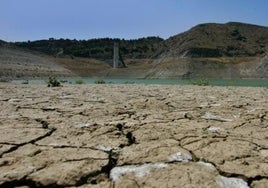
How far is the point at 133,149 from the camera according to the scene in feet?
12.0

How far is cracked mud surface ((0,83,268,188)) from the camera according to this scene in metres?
2.91

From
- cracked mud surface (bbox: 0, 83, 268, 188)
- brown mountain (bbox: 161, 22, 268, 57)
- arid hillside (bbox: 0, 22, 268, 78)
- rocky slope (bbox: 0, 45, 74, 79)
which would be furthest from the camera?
brown mountain (bbox: 161, 22, 268, 57)

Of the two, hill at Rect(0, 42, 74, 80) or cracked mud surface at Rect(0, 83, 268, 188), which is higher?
cracked mud surface at Rect(0, 83, 268, 188)

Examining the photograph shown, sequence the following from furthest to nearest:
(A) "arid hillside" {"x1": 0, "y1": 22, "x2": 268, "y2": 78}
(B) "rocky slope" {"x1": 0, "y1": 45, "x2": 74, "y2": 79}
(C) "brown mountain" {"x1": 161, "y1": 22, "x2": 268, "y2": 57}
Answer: (C) "brown mountain" {"x1": 161, "y1": 22, "x2": 268, "y2": 57} → (A) "arid hillside" {"x1": 0, "y1": 22, "x2": 268, "y2": 78} → (B) "rocky slope" {"x1": 0, "y1": 45, "x2": 74, "y2": 79}

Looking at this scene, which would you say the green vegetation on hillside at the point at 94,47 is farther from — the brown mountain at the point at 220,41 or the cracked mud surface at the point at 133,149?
the cracked mud surface at the point at 133,149

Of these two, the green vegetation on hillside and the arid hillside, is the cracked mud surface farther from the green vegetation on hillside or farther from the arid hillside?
the green vegetation on hillside

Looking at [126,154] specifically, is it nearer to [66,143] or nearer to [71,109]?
[66,143]

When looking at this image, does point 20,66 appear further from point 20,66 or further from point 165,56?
point 165,56

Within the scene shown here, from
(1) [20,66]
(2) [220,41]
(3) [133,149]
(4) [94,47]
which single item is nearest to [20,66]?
(1) [20,66]

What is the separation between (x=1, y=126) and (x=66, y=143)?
4.32ft

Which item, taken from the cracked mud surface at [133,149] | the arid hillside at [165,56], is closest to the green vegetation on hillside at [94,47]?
the arid hillside at [165,56]

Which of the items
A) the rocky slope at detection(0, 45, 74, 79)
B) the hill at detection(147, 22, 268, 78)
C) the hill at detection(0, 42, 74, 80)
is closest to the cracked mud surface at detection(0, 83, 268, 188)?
the hill at detection(0, 42, 74, 80)

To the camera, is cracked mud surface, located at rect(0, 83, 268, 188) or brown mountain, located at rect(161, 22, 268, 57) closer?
cracked mud surface, located at rect(0, 83, 268, 188)

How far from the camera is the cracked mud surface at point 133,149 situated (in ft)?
9.54
